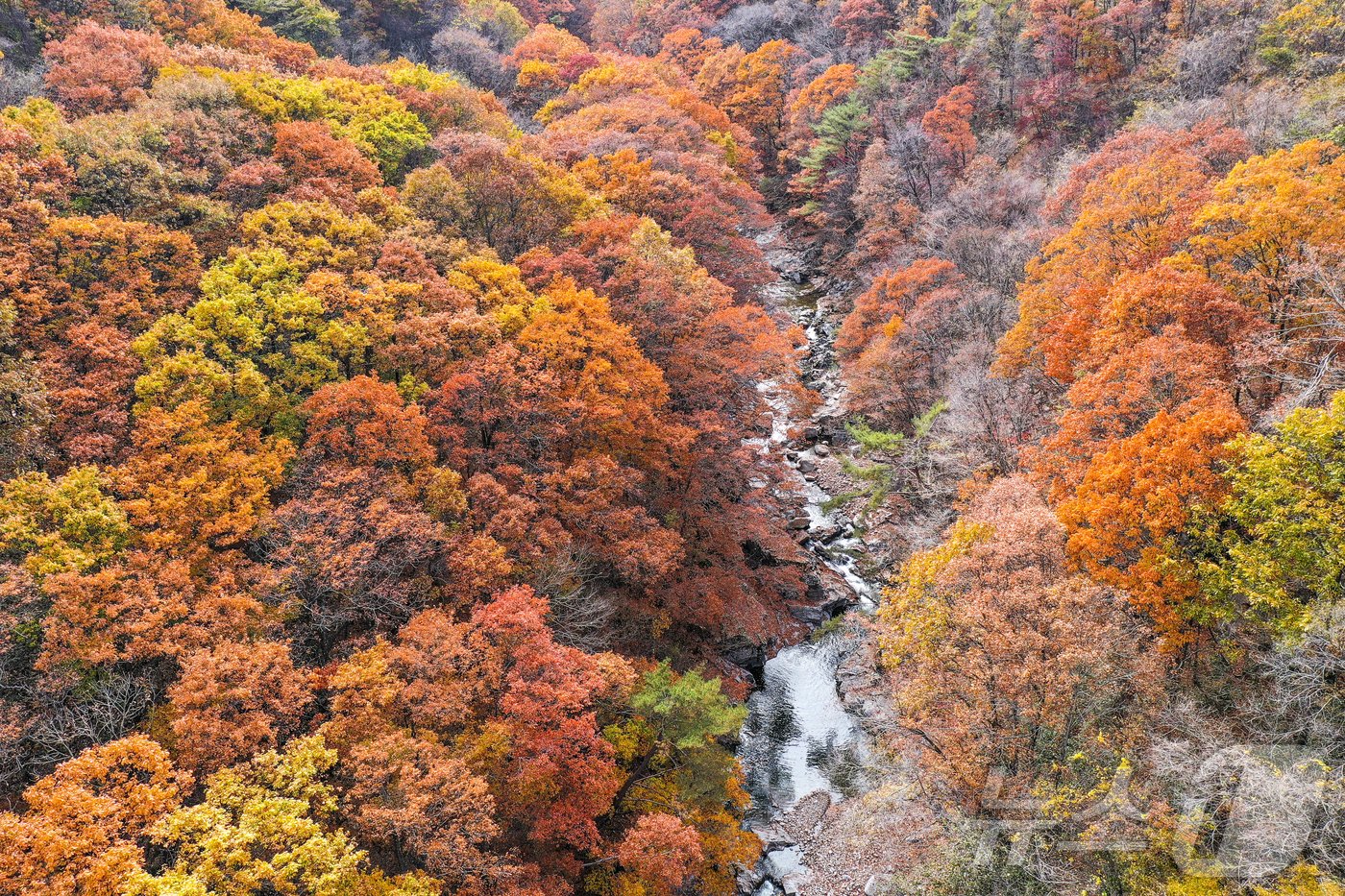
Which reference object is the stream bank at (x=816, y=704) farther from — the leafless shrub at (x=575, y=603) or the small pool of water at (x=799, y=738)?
the leafless shrub at (x=575, y=603)

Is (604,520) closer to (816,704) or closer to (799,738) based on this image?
(799,738)

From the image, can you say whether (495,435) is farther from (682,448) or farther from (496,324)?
(682,448)

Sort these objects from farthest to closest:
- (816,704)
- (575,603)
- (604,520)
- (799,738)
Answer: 1. (816,704)
2. (799,738)
3. (604,520)
4. (575,603)

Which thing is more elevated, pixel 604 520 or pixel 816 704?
pixel 604 520

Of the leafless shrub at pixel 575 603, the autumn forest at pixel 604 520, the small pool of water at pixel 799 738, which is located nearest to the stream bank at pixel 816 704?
the small pool of water at pixel 799 738

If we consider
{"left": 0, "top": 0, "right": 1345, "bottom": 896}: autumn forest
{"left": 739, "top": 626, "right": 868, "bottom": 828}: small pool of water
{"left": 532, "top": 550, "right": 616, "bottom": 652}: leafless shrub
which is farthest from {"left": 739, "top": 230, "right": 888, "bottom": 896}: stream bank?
{"left": 532, "top": 550, "right": 616, "bottom": 652}: leafless shrub

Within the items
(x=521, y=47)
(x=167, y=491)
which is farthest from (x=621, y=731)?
(x=521, y=47)

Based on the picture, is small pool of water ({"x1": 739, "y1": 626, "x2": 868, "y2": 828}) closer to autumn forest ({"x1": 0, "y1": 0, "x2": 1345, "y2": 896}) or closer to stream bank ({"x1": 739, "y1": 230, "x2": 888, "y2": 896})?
stream bank ({"x1": 739, "y1": 230, "x2": 888, "y2": 896})

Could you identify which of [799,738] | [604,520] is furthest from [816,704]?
[604,520]
